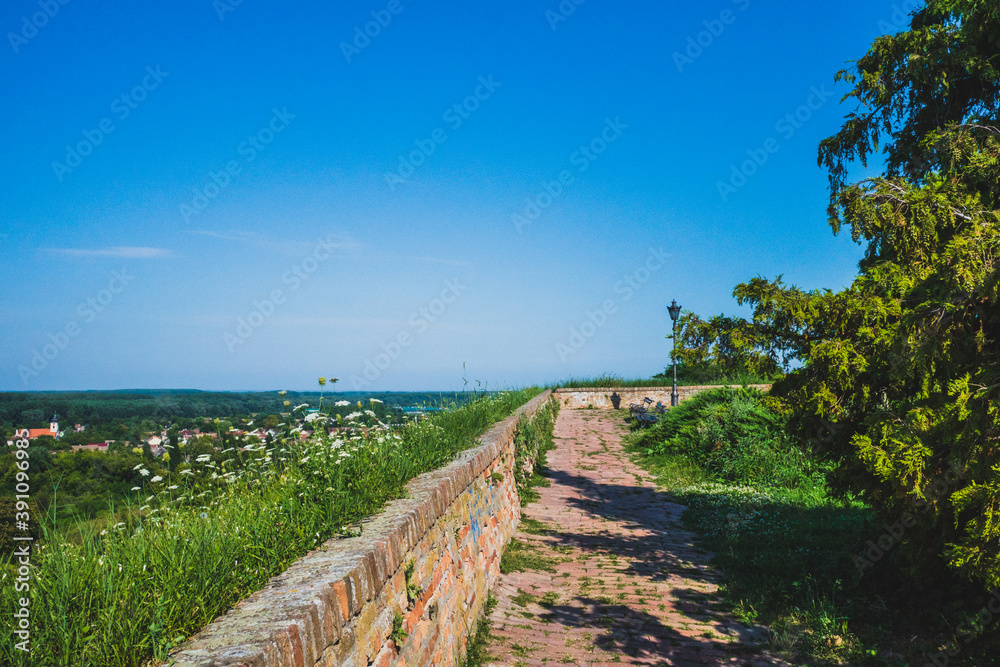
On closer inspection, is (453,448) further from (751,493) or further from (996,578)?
(751,493)

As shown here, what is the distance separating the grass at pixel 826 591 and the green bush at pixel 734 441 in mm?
1514

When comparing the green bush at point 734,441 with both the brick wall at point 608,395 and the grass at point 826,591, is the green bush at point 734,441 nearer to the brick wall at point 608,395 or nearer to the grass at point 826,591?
the grass at point 826,591

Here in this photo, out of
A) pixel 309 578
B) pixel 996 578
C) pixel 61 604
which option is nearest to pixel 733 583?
pixel 996 578

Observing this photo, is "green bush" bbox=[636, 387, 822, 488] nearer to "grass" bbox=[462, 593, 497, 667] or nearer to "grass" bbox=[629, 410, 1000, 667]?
"grass" bbox=[629, 410, 1000, 667]

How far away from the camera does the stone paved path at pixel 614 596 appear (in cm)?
418

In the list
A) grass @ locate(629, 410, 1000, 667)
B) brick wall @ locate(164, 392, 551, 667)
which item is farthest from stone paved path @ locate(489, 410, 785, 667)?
brick wall @ locate(164, 392, 551, 667)

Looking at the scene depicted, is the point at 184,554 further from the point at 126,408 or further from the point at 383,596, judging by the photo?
the point at 126,408

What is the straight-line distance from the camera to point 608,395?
24.6 meters

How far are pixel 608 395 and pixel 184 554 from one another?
23.3 meters

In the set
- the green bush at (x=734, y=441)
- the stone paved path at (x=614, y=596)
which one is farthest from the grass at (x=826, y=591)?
the green bush at (x=734, y=441)

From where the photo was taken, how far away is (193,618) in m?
1.91

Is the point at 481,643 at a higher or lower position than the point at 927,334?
lower

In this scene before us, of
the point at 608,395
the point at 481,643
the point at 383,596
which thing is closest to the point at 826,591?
the point at 481,643

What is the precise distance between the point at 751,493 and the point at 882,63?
19.7ft
